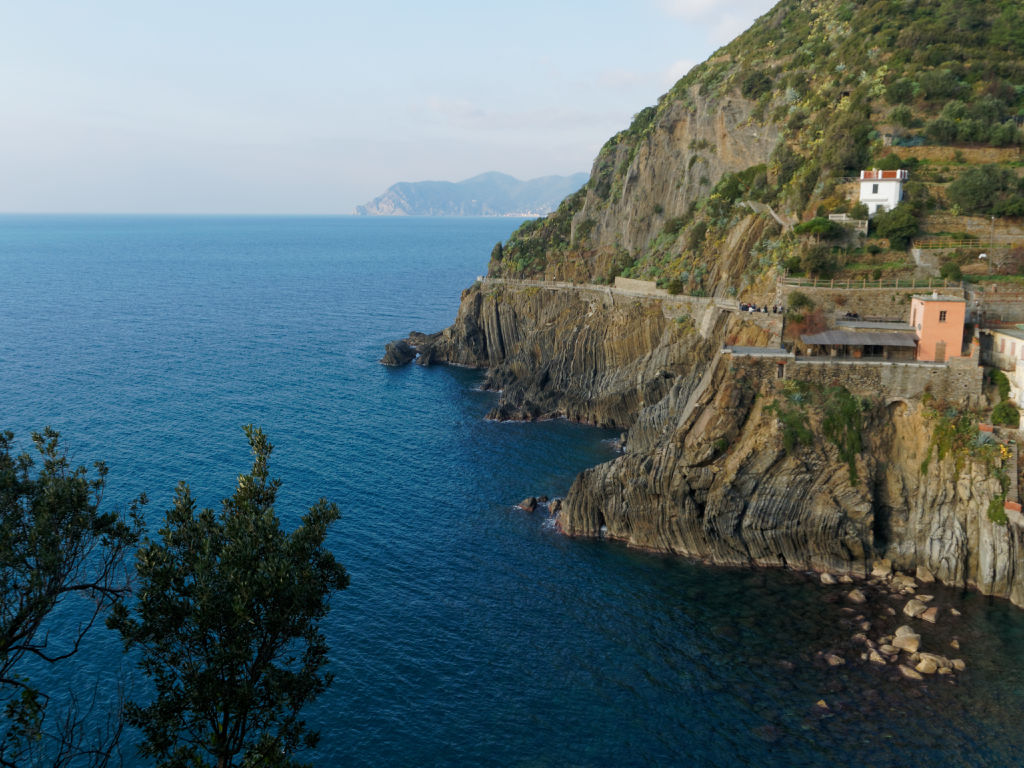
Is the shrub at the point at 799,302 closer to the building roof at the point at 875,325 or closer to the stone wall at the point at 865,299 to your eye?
the stone wall at the point at 865,299

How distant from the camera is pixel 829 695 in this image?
37781 mm

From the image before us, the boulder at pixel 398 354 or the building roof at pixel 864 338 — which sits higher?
the building roof at pixel 864 338

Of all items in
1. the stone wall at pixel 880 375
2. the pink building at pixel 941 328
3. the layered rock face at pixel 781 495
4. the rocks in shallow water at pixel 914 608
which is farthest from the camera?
the pink building at pixel 941 328

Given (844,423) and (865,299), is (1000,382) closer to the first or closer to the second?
(844,423)

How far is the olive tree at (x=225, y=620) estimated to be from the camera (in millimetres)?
21281

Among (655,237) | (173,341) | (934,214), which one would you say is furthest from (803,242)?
(173,341)

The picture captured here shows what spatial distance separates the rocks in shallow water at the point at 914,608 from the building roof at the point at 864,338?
20395mm

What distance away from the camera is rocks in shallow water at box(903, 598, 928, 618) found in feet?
145

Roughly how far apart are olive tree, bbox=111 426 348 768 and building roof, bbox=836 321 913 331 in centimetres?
5106

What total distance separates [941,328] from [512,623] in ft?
130

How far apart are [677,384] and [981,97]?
42132mm

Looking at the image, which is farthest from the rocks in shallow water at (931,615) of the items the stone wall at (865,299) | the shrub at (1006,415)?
the stone wall at (865,299)

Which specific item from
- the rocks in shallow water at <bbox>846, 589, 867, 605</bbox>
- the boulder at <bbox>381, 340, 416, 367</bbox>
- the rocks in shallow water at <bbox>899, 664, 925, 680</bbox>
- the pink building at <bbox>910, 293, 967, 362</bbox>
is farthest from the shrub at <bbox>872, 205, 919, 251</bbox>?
the boulder at <bbox>381, 340, 416, 367</bbox>

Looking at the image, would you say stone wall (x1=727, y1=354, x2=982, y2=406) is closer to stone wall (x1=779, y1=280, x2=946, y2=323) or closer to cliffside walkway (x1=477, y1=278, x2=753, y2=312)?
stone wall (x1=779, y1=280, x2=946, y2=323)
